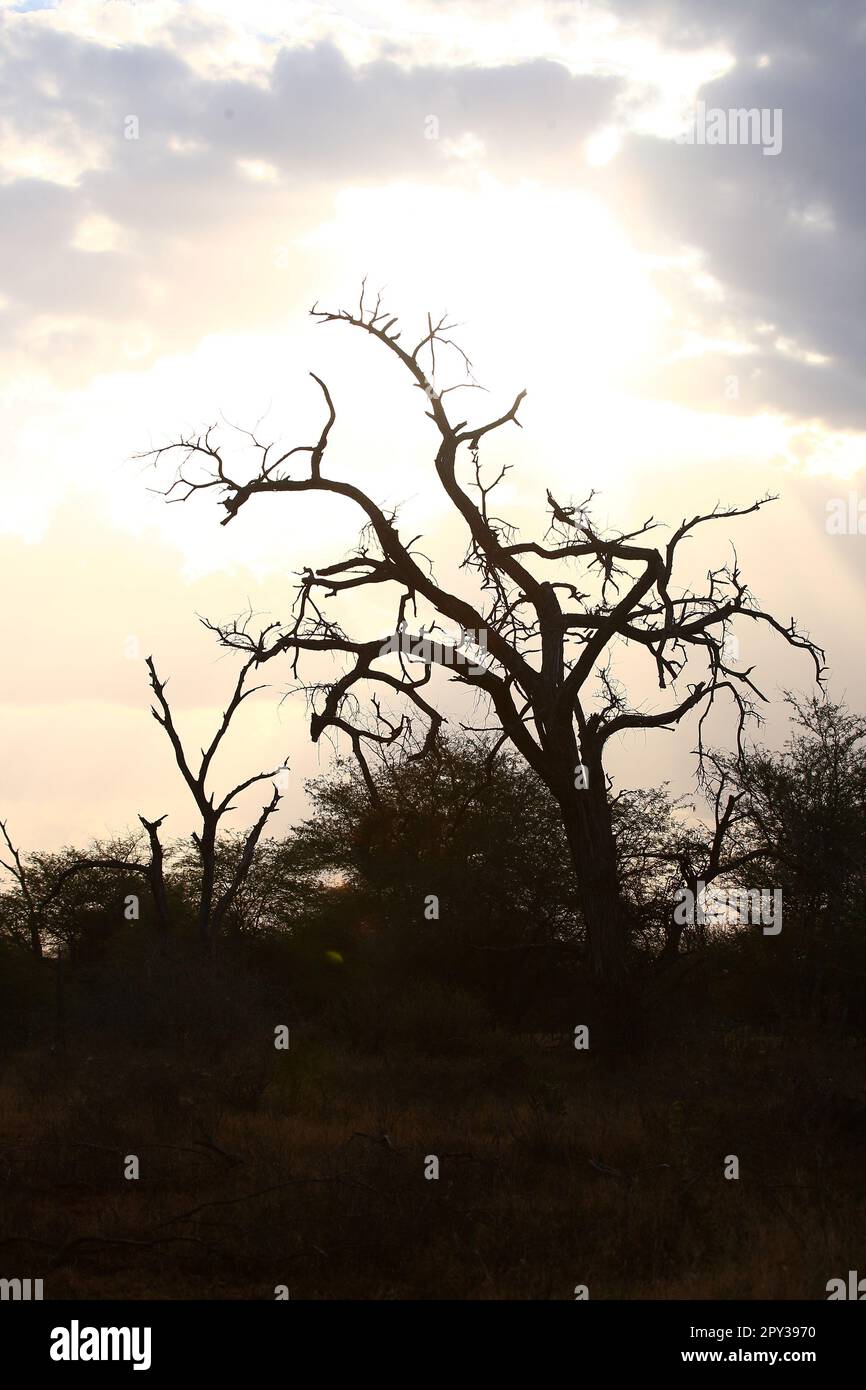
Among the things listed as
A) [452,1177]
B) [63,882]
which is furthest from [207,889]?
[452,1177]

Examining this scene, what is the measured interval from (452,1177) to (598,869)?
22.3ft

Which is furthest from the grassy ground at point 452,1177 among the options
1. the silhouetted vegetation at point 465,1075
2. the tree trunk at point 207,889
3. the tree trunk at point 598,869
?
the tree trunk at point 207,889

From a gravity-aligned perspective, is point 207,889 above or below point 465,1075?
above

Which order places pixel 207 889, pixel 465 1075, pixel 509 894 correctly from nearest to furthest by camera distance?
1. pixel 465 1075
2. pixel 509 894
3. pixel 207 889

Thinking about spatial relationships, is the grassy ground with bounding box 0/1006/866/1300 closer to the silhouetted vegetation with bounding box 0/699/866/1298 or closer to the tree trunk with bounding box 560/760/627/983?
the silhouetted vegetation with bounding box 0/699/866/1298

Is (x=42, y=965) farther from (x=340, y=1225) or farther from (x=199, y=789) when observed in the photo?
(x=340, y=1225)

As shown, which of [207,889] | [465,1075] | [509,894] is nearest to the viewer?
[465,1075]

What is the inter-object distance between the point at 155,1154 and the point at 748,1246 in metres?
6.00

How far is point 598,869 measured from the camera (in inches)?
665

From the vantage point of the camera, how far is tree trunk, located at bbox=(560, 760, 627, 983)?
16.9 meters

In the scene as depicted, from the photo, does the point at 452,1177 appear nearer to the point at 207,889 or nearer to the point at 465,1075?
the point at 465,1075

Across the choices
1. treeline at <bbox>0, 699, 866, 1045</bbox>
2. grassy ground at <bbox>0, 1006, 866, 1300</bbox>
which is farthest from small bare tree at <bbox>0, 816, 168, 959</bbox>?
grassy ground at <bbox>0, 1006, 866, 1300</bbox>

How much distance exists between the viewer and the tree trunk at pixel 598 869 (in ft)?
55.5
